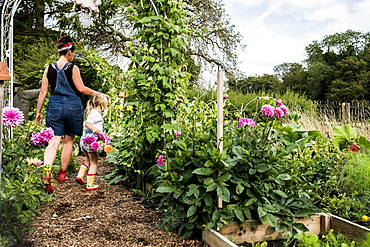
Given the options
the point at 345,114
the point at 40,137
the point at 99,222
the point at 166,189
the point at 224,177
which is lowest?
the point at 99,222

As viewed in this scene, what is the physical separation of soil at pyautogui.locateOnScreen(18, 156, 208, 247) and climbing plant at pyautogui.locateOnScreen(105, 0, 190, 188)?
42 cm

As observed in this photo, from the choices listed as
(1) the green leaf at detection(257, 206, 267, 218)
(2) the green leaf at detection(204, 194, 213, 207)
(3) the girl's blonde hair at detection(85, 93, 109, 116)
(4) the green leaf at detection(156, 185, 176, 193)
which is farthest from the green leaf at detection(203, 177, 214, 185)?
(3) the girl's blonde hair at detection(85, 93, 109, 116)

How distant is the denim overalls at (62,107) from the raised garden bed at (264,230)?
2.04m

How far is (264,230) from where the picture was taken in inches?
90.7

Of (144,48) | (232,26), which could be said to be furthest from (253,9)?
(232,26)

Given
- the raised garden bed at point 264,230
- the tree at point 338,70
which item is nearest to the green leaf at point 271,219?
the raised garden bed at point 264,230

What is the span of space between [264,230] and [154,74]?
1.75 meters

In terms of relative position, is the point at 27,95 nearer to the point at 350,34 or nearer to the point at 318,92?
the point at 318,92

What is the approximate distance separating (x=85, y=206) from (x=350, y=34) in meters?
36.8

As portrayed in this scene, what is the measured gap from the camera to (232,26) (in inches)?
501

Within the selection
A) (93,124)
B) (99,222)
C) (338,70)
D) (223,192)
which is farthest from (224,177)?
(338,70)

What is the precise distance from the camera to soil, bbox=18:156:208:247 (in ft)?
7.43

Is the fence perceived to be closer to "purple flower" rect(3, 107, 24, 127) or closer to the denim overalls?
the denim overalls

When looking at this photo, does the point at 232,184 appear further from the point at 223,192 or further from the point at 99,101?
the point at 99,101
